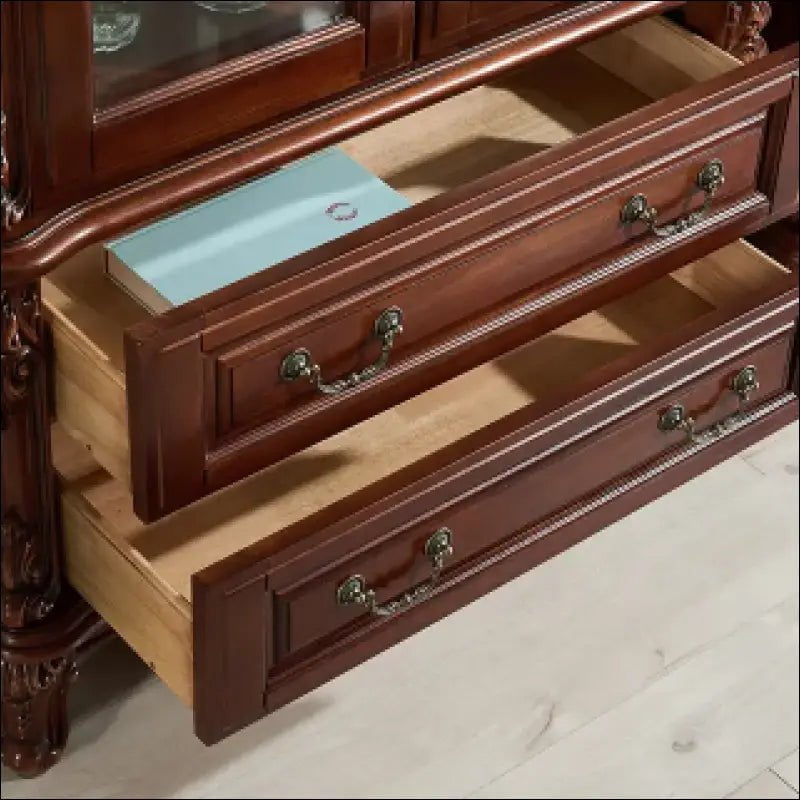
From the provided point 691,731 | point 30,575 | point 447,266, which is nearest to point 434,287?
point 447,266

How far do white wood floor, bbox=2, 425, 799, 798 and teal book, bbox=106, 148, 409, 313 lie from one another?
0.41 metres

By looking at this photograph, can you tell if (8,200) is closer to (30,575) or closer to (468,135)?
(30,575)

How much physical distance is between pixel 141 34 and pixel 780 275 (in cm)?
63

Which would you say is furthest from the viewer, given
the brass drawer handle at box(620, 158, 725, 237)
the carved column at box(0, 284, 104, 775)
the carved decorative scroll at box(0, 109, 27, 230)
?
A: the brass drawer handle at box(620, 158, 725, 237)

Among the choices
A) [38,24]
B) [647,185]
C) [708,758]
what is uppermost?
[38,24]

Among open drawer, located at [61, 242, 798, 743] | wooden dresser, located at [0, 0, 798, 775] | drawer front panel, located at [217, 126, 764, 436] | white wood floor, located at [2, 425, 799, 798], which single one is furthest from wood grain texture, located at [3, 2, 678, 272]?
white wood floor, located at [2, 425, 799, 798]

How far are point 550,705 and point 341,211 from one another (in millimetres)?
477

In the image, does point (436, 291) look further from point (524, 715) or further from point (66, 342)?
point (524, 715)

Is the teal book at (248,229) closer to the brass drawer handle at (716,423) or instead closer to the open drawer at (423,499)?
the open drawer at (423,499)

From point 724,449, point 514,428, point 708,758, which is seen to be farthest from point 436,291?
point 708,758

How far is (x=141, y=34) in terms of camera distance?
55.4 inches

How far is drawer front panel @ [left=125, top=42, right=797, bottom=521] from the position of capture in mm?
1415

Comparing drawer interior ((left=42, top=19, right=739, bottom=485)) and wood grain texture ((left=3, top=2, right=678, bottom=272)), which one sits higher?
wood grain texture ((left=3, top=2, right=678, bottom=272))

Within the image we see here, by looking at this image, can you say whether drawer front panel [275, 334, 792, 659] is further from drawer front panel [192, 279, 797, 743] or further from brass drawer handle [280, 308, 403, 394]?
brass drawer handle [280, 308, 403, 394]
